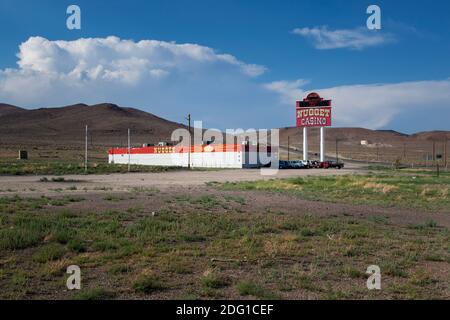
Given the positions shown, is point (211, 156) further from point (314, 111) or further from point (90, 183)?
point (90, 183)

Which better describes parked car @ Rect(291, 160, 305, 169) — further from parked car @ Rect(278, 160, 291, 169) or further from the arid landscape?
the arid landscape

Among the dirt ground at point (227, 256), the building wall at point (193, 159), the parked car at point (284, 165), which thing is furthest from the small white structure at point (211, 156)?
the dirt ground at point (227, 256)

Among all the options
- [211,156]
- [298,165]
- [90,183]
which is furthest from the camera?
[211,156]

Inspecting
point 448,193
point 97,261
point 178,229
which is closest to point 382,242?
point 178,229

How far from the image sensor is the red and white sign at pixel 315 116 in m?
73.1

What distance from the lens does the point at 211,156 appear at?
76375 mm

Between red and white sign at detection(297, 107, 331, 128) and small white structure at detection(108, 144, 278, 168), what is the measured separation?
7036 mm

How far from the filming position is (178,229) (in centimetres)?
1220

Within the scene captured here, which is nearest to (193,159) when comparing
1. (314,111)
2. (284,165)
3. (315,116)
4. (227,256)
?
(284,165)

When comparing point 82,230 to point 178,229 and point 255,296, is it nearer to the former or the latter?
point 178,229

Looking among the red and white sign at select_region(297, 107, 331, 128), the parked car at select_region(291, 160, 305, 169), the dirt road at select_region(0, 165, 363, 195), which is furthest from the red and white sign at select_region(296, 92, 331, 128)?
the dirt road at select_region(0, 165, 363, 195)

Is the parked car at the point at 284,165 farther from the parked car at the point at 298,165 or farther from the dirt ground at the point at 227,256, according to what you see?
the dirt ground at the point at 227,256

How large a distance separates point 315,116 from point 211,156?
1752 cm

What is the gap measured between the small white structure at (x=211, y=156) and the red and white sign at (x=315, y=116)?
23.1ft
